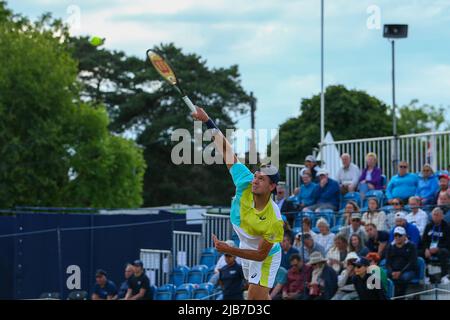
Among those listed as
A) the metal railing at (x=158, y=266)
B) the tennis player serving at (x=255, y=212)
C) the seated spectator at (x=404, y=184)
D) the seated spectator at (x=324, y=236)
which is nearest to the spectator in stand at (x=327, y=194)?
the seated spectator at (x=404, y=184)

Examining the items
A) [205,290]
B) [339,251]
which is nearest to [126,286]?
[205,290]

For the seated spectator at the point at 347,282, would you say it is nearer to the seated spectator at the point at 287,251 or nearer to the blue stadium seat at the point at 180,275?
the seated spectator at the point at 287,251

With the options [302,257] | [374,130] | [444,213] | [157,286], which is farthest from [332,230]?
[374,130]

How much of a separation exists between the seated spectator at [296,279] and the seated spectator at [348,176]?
12.0 feet

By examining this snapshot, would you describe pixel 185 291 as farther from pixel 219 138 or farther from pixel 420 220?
pixel 219 138

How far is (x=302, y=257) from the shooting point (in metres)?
19.0

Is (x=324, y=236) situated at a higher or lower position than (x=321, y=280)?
higher

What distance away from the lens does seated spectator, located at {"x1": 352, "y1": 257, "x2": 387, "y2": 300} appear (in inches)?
681

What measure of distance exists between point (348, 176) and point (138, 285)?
489 centimetres

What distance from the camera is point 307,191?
21.9m

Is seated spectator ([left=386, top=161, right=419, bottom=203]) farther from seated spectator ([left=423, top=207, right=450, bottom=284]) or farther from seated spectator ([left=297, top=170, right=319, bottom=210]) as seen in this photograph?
seated spectator ([left=423, top=207, right=450, bottom=284])

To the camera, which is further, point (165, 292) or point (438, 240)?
point (165, 292)

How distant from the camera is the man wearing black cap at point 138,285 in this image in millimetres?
20500

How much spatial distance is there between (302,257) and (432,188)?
2.66m
